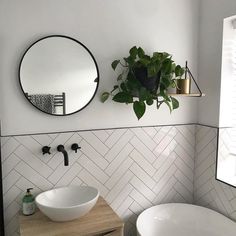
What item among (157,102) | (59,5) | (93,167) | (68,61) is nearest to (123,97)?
(157,102)

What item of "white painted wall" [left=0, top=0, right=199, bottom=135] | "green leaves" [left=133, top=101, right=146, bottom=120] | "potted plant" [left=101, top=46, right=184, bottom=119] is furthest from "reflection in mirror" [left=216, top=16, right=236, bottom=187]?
"green leaves" [left=133, top=101, right=146, bottom=120]

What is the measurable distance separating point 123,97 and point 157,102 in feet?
1.10

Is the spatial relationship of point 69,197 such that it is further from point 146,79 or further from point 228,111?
point 228,111

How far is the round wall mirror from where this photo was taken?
1.65 m

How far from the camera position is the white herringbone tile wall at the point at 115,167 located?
1.68 m

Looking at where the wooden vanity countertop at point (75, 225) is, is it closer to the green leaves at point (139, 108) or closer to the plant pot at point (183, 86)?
the green leaves at point (139, 108)

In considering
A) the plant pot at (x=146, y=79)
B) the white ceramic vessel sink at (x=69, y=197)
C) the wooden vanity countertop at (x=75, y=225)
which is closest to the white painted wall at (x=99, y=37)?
the plant pot at (x=146, y=79)

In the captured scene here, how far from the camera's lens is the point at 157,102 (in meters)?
1.97

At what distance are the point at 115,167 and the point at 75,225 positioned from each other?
0.60 metres

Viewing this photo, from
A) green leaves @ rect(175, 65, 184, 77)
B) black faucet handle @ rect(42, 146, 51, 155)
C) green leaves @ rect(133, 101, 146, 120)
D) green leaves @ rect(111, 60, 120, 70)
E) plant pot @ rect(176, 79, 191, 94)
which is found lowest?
black faucet handle @ rect(42, 146, 51, 155)

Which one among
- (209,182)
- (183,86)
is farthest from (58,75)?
(209,182)

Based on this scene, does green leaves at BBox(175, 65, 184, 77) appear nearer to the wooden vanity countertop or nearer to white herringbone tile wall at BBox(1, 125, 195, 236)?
white herringbone tile wall at BBox(1, 125, 195, 236)

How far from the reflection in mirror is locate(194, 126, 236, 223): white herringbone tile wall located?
0.16 feet

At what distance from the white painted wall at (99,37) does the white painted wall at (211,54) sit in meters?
0.07
